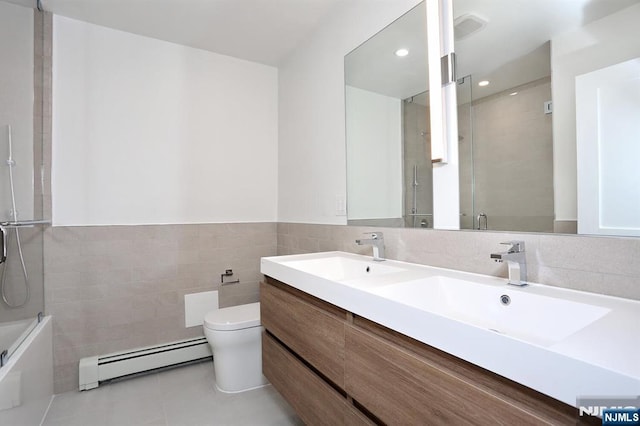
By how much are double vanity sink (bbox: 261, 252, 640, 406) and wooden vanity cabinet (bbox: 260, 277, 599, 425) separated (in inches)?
1.7

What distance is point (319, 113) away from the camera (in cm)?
224

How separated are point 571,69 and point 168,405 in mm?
2518

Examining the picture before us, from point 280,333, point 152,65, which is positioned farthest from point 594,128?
point 152,65

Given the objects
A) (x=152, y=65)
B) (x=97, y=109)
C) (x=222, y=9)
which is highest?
(x=222, y=9)

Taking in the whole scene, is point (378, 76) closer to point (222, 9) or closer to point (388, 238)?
point (388, 238)

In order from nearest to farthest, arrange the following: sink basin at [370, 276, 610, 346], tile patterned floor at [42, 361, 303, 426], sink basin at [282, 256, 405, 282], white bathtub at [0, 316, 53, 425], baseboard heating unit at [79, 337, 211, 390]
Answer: sink basin at [370, 276, 610, 346], white bathtub at [0, 316, 53, 425], sink basin at [282, 256, 405, 282], tile patterned floor at [42, 361, 303, 426], baseboard heating unit at [79, 337, 211, 390]

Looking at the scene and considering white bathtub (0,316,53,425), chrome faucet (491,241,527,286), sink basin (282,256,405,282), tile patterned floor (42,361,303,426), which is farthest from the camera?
tile patterned floor (42,361,303,426)

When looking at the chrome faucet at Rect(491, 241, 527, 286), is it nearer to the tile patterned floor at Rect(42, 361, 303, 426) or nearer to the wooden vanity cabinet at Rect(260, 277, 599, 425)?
the wooden vanity cabinet at Rect(260, 277, 599, 425)

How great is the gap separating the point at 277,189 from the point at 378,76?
1.38 meters

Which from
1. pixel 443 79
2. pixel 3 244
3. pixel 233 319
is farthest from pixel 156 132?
pixel 443 79

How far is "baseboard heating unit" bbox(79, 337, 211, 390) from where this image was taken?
2.01 meters

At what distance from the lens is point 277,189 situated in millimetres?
2832

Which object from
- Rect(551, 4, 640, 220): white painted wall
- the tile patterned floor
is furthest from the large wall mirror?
the tile patterned floor

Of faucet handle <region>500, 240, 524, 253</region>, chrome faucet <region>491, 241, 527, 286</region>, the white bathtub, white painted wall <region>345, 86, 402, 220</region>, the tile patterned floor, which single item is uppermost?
white painted wall <region>345, 86, 402, 220</region>
